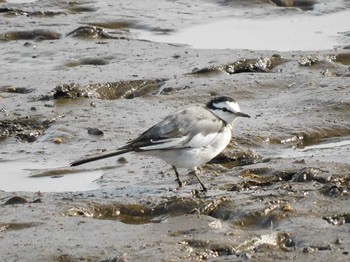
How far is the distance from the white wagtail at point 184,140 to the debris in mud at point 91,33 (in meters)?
6.13

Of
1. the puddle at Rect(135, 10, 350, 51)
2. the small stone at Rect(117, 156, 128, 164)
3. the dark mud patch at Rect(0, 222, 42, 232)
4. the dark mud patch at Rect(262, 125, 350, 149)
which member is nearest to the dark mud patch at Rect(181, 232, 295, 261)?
the dark mud patch at Rect(0, 222, 42, 232)

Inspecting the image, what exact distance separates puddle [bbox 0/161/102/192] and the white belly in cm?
86

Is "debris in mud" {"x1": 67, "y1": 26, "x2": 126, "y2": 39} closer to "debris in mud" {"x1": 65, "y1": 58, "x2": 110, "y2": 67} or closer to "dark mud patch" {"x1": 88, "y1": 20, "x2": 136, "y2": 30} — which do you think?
"dark mud patch" {"x1": 88, "y1": 20, "x2": 136, "y2": 30}

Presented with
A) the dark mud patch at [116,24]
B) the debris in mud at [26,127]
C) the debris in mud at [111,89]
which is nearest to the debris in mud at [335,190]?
the debris in mud at [26,127]

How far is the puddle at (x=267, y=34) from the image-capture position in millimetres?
14953

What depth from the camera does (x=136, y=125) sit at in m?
11.5

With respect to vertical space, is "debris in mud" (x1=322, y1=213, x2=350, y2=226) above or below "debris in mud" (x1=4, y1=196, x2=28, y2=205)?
above

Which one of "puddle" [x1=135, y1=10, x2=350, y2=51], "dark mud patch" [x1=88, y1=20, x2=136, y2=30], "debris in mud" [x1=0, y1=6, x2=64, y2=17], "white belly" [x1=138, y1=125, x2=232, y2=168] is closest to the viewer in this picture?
"white belly" [x1=138, y1=125, x2=232, y2=168]

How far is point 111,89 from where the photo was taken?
42.3ft

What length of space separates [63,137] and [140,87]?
2000mm

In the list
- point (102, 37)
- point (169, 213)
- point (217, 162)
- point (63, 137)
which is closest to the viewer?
point (169, 213)

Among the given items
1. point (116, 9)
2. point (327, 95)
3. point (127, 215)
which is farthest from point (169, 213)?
point (116, 9)

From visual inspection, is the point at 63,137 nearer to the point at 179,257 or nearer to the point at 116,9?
the point at 179,257

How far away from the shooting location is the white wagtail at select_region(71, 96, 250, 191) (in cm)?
905
